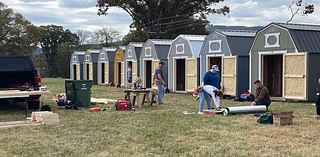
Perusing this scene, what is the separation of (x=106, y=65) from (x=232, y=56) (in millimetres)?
16333

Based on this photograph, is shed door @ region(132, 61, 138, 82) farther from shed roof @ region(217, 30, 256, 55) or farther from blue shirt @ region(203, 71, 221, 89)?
blue shirt @ region(203, 71, 221, 89)

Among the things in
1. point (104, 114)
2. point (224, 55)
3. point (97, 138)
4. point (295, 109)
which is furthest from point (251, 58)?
point (97, 138)

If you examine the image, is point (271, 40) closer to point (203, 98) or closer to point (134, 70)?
point (203, 98)

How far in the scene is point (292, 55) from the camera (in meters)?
19.0

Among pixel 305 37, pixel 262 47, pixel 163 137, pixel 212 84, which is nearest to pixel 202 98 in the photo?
pixel 212 84

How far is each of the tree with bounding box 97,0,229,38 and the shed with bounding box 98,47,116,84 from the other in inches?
393

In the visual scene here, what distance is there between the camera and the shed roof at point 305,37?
18.7 meters

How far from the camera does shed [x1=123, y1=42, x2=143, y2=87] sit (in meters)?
31.5

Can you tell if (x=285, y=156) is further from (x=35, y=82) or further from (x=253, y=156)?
(x=35, y=82)

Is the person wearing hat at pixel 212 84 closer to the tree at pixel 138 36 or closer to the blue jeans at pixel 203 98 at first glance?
the blue jeans at pixel 203 98

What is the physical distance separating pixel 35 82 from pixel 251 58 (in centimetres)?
933

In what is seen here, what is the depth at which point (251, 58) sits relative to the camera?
2103 centimetres

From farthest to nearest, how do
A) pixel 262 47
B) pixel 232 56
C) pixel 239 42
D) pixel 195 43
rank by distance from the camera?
pixel 195 43 < pixel 239 42 < pixel 232 56 < pixel 262 47

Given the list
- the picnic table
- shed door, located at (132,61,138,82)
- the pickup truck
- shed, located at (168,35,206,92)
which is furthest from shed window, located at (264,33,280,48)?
shed door, located at (132,61,138,82)
